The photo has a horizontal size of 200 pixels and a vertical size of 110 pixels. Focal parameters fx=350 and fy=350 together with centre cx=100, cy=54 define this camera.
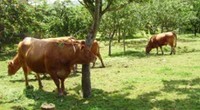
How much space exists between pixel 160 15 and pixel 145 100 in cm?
3330

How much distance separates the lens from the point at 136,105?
12.9 m

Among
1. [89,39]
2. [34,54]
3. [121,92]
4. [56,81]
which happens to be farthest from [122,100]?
[34,54]

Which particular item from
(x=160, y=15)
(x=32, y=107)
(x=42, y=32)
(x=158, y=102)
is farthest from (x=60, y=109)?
→ (x=160, y=15)

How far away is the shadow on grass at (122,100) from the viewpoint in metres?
12.8

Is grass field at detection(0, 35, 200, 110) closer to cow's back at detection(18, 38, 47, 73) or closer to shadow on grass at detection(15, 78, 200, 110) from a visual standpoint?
shadow on grass at detection(15, 78, 200, 110)

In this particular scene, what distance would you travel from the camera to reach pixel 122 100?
1377 centimetres

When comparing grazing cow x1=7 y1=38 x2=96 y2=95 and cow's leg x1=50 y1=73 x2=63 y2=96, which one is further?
cow's leg x1=50 y1=73 x2=63 y2=96

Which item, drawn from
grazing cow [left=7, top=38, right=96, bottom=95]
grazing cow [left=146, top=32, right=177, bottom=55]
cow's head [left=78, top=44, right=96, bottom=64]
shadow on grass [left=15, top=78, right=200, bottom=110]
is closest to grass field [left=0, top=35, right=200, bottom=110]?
shadow on grass [left=15, top=78, right=200, bottom=110]

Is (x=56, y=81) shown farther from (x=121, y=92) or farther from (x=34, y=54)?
(x=121, y=92)

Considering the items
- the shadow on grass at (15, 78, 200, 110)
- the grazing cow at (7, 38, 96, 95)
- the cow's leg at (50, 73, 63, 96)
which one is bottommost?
the shadow on grass at (15, 78, 200, 110)

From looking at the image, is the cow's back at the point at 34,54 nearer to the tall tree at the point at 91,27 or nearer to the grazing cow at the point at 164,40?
the tall tree at the point at 91,27

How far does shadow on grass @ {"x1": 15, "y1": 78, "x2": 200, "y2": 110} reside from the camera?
1275cm

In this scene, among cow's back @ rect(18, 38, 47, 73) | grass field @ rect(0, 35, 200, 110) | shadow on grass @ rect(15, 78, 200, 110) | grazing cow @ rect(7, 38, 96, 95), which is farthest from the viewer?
cow's back @ rect(18, 38, 47, 73)

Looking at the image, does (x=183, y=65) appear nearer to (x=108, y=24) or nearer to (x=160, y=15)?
(x=108, y=24)
